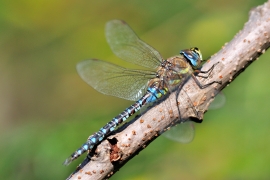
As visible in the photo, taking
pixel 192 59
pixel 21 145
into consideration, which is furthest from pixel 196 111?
pixel 21 145

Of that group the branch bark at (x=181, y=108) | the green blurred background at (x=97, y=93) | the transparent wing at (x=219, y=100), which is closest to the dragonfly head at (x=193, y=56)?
the transparent wing at (x=219, y=100)

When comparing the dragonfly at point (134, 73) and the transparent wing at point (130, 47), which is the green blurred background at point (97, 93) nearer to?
the dragonfly at point (134, 73)

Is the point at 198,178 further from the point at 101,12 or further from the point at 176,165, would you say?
the point at 101,12

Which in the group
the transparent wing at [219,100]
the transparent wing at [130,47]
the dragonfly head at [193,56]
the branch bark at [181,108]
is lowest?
the branch bark at [181,108]

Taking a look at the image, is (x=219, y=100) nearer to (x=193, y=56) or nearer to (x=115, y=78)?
(x=193, y=56)

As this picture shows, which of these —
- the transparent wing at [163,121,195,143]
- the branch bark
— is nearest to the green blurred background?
the transparent wing at [163,121,195,143]

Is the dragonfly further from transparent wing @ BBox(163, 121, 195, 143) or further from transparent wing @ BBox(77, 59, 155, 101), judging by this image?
→ transparent wing @ BBox(163, 121, 195, 143)

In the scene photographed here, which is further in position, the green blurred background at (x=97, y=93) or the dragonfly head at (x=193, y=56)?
the green blurred background at (x=97, y=93)

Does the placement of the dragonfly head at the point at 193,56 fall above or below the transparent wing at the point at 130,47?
below
